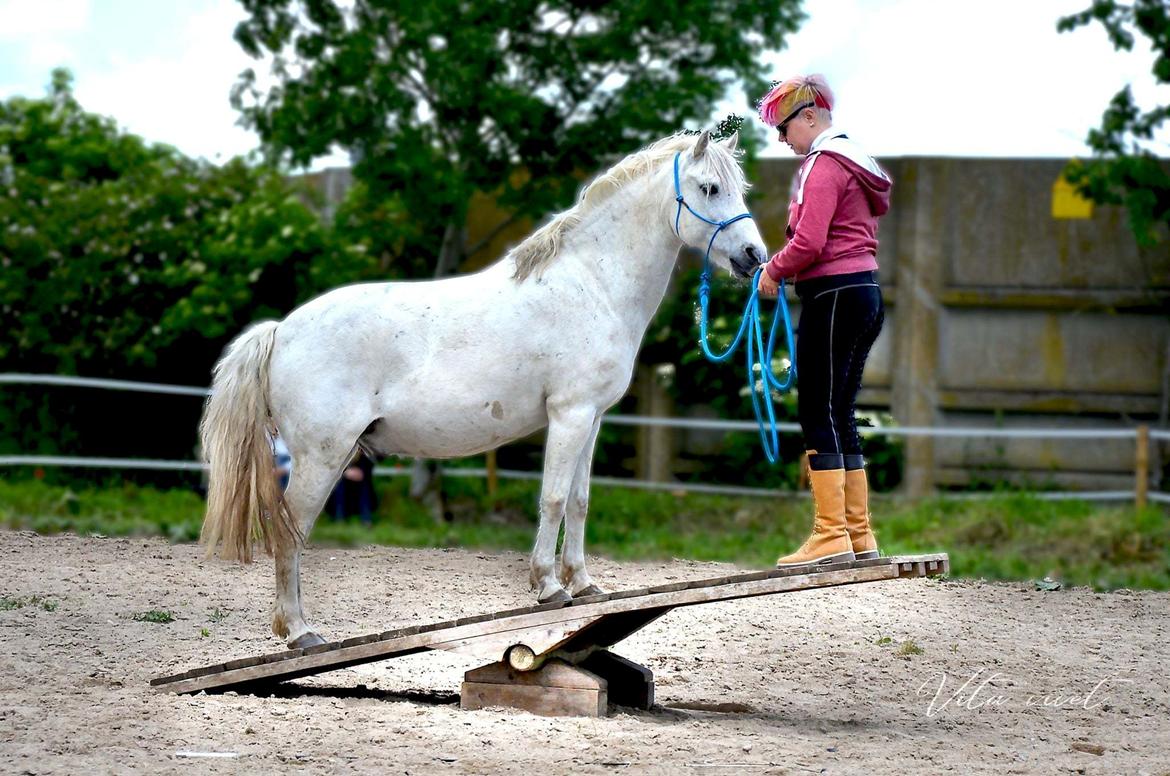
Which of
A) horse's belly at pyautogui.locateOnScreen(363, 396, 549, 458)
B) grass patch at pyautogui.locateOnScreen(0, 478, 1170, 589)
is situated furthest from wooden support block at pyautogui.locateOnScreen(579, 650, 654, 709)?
grass patch at pyautogui.locateOnScreen(0, 478, 1170, 589)

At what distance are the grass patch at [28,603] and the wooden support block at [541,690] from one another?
2422 mm

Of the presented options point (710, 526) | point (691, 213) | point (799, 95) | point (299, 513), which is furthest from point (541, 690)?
point (710, 526)

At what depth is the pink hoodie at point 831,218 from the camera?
4602 mm

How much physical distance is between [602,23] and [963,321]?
370cm

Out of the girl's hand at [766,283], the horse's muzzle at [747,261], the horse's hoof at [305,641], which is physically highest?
the horse's muzzle at [747,261]

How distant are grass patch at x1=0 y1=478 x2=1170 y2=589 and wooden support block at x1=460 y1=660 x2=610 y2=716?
3.81 m

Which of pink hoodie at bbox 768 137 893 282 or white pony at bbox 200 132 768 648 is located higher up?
pink hoodie at bbox 768 137 893 282

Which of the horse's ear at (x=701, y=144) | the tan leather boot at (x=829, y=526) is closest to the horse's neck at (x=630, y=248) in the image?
the horse's ear at (x=701, y=144)

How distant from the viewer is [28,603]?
6.52 metres

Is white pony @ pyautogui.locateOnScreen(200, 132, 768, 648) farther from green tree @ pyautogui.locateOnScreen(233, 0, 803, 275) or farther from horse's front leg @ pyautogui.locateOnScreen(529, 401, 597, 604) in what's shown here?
green tree @ pyautogui.locateOnScreen(233, 0, 803, 275)

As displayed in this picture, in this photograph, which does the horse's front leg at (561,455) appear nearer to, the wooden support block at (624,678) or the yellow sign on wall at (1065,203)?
the wooden support block at (624,678)

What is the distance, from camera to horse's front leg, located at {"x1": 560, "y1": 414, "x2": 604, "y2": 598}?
5.12 m

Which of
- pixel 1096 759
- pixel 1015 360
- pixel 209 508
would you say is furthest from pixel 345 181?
pixel 1096 759

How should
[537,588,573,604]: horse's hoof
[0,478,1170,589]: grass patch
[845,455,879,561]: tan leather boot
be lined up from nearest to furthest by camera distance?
1. [845,455,879,561]: tan leather boot
2. [537,588,573,604]: horse's hoof
3. [0,478,1170,589]: grass patch
